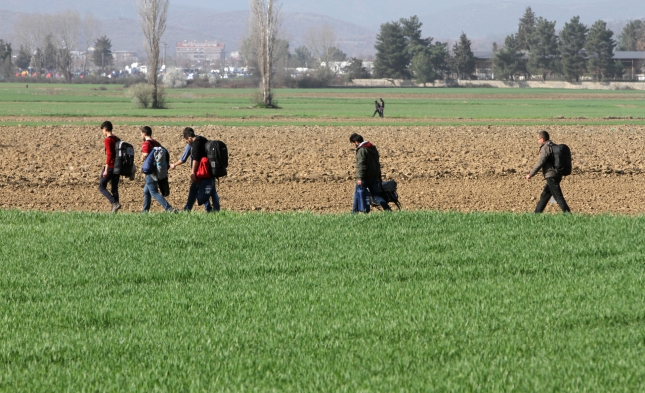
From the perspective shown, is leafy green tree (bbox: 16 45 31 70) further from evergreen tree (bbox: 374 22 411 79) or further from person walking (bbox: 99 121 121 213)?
person walking (bbox: 99 121 121 213)

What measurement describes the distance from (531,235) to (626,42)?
606 feet

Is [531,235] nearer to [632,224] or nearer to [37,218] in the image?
[632,224]

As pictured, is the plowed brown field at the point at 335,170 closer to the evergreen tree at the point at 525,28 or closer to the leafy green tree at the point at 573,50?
the leafy green tree at the point at 573,50

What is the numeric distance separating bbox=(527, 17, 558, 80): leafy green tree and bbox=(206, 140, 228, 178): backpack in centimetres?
Result: 11607

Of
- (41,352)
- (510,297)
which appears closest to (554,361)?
(510,297)

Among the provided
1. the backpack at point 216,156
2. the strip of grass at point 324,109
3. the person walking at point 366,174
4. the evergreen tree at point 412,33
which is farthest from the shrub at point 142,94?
the evergreen tree at point 412,33

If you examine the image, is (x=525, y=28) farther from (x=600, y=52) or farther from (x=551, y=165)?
(x=551, y=165)

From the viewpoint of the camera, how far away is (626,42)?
182750 millimetres

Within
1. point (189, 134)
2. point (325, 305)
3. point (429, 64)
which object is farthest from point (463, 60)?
point (325, 305)

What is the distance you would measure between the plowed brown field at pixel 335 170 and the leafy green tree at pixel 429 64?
86722 millimetres

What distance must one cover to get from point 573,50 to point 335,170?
350 ft

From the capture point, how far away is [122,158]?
14562mm

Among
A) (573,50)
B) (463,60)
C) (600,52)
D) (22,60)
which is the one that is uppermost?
(22,60)

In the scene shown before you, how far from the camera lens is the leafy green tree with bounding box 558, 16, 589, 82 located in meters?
120
